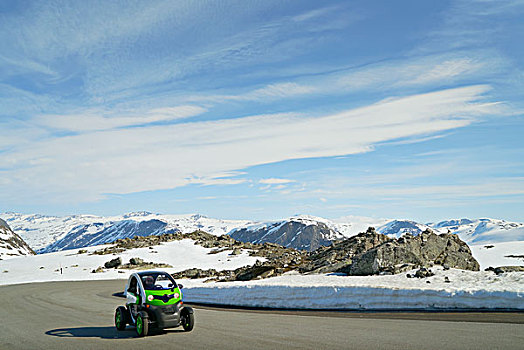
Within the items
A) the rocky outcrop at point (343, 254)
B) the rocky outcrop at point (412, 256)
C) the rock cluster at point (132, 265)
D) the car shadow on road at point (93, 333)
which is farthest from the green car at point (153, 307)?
the rock cluster at point (132, 265)

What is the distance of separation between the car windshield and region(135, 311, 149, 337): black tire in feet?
3.11

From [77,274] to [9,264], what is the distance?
18863mm

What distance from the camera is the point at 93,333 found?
15.7 meters

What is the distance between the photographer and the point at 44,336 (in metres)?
15.4

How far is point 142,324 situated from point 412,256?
19.8m

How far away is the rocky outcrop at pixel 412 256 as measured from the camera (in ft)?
91.0

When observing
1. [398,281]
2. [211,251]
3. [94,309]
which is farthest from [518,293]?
[211,251]

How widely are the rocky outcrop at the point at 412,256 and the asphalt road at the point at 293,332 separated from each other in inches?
370

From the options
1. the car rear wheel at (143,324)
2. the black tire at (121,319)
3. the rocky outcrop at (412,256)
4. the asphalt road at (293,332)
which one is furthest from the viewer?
the rocky outcrop at (412,256)

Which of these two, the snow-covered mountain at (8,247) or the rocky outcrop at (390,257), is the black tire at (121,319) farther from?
the snow-covered mountain at (8,247)

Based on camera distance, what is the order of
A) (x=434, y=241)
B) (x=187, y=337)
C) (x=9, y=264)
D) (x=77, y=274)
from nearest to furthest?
(x=187, y=337)
(x=434, y=241)
(x=77, y=274)
(x=9, y=264)

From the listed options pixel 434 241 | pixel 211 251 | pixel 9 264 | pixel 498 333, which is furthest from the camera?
pixel 211 251

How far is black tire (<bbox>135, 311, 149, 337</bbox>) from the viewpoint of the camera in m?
14.3

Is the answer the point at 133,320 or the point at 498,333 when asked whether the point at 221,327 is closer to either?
the point at 133,320
